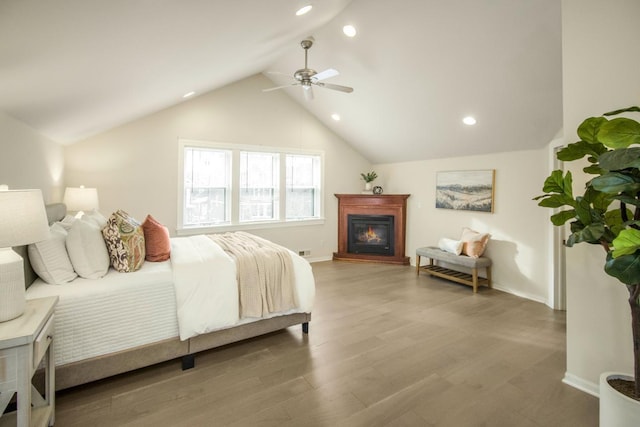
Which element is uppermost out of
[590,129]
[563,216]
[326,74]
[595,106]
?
[326,74]

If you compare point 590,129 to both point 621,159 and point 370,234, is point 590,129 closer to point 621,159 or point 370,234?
point 621,159

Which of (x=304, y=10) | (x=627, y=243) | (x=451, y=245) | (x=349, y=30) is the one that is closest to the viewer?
(x=627, y=243)

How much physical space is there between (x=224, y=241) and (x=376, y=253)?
371 centimetres

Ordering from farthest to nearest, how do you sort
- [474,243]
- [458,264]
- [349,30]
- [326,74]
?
[458,264]
[474,243]
[349,30]
[326,74]

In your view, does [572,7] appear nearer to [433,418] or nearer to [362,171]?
[433,418]

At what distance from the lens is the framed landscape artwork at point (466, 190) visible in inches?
189

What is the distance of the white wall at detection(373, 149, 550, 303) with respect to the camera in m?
4.18

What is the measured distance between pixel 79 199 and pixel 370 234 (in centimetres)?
491

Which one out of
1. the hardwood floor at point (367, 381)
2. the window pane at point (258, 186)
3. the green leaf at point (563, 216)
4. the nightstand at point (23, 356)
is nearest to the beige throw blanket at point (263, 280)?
the hardwood floor at point (367, 381)

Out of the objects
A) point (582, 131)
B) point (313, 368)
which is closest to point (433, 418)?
point (313, 368)

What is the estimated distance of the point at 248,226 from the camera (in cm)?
564

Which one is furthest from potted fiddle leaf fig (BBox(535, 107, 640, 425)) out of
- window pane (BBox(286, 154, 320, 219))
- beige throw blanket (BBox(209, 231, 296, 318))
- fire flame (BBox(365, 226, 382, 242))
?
window pane (BBox(286, 154, 320, 219))

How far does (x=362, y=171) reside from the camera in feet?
22.9

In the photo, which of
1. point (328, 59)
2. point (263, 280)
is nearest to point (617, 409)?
point (263, 280)
